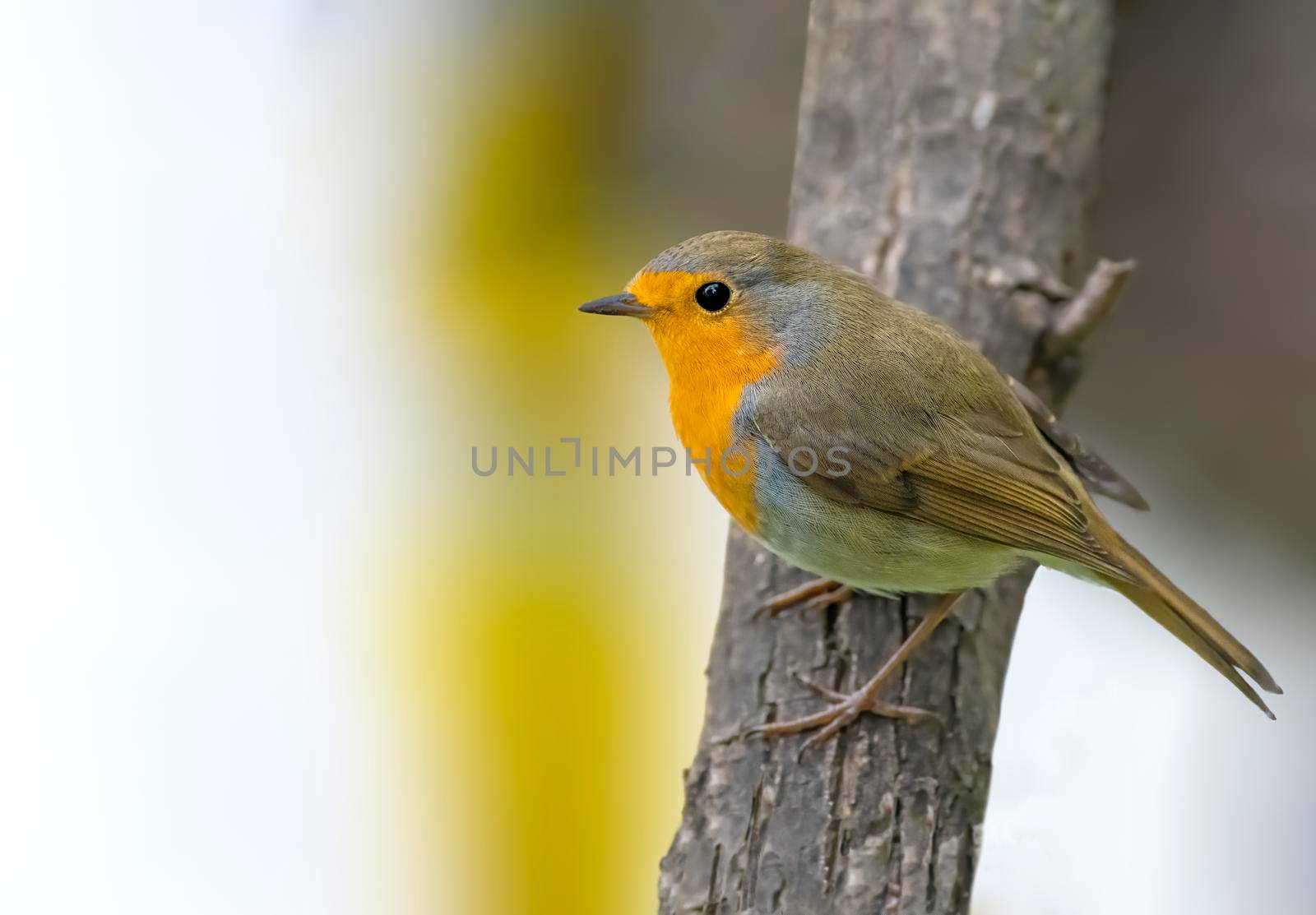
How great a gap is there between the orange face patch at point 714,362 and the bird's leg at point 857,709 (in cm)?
41

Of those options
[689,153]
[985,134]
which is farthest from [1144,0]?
[689,153]

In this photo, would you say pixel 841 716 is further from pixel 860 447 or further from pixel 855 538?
pixel 860 447

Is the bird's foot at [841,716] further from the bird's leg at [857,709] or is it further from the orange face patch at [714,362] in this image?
the orange face patch at [714,362]

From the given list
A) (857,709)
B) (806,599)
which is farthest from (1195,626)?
(806,599)

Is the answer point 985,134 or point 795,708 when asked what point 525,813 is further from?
point 985,134

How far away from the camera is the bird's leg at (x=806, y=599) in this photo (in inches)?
113

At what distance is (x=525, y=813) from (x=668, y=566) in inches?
42.9

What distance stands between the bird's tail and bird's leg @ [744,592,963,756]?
0.42 metres

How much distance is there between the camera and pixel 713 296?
2650mm

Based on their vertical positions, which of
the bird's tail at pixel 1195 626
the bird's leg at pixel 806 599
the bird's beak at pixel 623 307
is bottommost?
the bird's leg at pixel 806 599

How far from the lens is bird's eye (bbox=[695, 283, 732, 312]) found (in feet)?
8.67

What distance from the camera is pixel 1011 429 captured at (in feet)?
8.76

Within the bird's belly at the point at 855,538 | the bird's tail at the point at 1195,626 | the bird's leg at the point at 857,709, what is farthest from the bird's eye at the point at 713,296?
the bird's tail at the point at 1195,626

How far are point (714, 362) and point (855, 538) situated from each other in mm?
484
